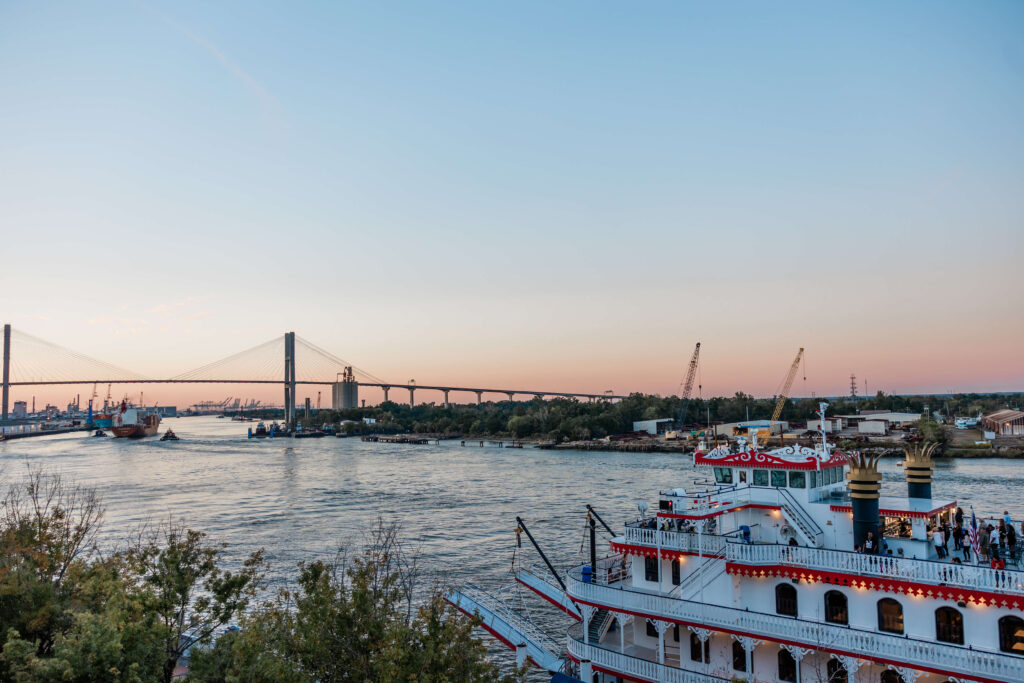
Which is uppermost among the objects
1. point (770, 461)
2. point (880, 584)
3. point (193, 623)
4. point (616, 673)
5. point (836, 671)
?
point (770, 461)

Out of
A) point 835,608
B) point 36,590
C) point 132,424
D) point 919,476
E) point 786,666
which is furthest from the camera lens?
point 132,424

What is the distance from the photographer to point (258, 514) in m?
51.3

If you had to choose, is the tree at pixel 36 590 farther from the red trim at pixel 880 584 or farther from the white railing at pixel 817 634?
the red trim at pixel 880 584

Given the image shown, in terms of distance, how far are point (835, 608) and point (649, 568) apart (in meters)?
4.92

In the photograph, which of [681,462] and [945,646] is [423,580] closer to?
[945,646]

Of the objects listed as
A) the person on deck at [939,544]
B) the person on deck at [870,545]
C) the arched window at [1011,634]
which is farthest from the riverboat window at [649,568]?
the arched window at [1011,634]

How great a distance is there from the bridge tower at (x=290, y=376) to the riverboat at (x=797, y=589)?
159 meters

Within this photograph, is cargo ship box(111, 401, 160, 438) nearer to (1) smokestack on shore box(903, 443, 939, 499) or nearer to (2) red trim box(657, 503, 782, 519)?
(2) red trim box(657, 503, 782, 519)

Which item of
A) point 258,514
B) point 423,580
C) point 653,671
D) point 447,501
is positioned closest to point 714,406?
point 447,501

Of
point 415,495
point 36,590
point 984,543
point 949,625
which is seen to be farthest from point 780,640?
point 415,495

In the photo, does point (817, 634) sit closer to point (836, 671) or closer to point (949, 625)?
point (836, 671)

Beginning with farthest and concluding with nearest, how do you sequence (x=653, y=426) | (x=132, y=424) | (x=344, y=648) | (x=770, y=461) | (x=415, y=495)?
(x=132, y=424) → (x=653, y=426) → (x=415, y=495) → (x=770, y=461) → (x=344, y=648)

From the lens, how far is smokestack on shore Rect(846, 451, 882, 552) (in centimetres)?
1609

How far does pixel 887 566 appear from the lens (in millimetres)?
15289
